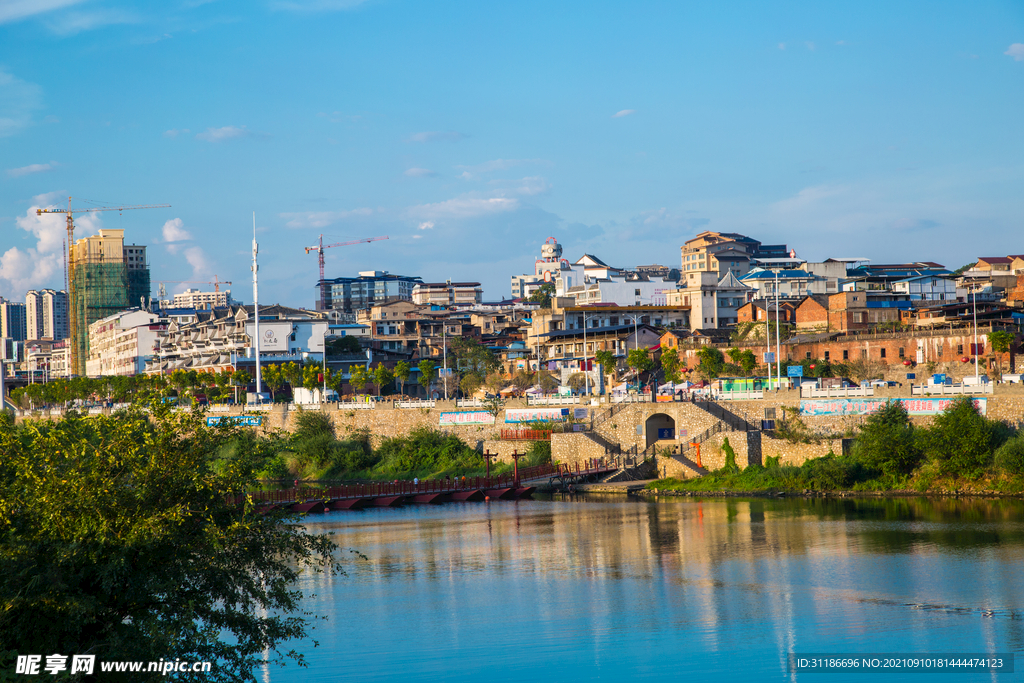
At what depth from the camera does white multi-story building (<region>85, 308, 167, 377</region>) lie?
13662 centimetres

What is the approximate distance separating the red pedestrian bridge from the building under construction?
132235 millimetres

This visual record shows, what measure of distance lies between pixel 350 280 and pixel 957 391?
5970 inches

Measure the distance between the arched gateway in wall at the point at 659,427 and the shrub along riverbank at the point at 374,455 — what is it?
5896 mm

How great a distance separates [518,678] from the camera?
2450 centimetres

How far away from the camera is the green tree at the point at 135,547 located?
17.3m

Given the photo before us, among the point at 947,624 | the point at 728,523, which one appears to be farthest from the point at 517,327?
the point at 947,624

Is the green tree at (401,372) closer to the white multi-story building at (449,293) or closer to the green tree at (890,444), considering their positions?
the green tree at (890,444)

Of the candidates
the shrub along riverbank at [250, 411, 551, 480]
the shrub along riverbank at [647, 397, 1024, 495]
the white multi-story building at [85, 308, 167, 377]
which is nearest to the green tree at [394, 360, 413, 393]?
the shrub along riverbank at [250, 411, 551, 480]

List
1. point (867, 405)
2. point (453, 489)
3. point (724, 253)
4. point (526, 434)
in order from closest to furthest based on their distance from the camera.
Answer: point (867, 405) < point (453, 489) < point (526, 434) < point (724, 253)

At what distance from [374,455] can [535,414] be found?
12.5 meters

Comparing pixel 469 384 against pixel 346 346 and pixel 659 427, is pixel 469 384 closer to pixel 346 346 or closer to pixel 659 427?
pixel 346 346

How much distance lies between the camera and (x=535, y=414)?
62.2 meters

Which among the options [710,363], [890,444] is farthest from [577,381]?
[890,444]

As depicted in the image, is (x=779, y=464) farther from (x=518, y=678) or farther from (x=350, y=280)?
(x=350, y=280)
